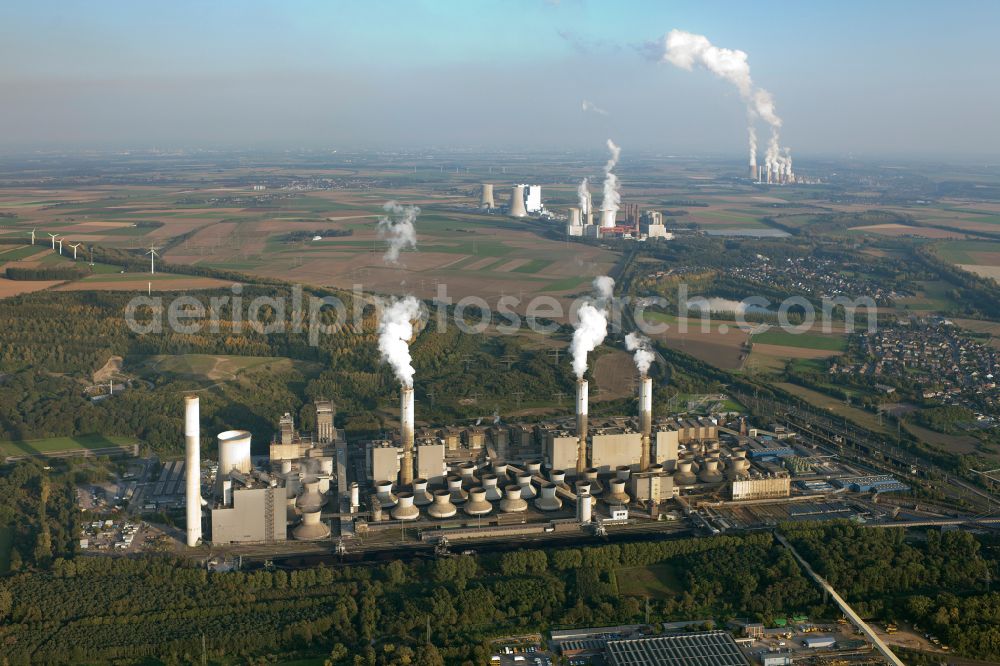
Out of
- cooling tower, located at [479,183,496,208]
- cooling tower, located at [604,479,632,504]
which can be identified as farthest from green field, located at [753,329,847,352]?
cooling tower, located at [479,183,496,208]

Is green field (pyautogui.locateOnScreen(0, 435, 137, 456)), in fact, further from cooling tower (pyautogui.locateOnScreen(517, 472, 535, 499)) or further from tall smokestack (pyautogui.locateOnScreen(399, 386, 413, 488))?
cooling tower (pyautogui.locateOnScreen(517, 472, 535, 499))

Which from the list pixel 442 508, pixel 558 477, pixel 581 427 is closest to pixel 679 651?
pixel 442 508

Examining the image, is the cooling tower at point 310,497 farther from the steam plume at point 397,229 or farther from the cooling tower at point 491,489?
the steam plume at point 397,229

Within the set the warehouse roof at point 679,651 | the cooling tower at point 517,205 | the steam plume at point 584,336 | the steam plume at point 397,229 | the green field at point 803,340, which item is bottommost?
the warehouse roof at point 679,651

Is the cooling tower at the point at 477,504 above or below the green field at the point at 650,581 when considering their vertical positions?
above

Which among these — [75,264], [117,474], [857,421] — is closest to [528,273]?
[75,264]

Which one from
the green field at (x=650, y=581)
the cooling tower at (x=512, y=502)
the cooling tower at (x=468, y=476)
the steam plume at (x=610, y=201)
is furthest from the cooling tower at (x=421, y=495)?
the steam plume at (x=610, y=201)

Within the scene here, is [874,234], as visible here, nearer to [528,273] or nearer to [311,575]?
[528,273]
